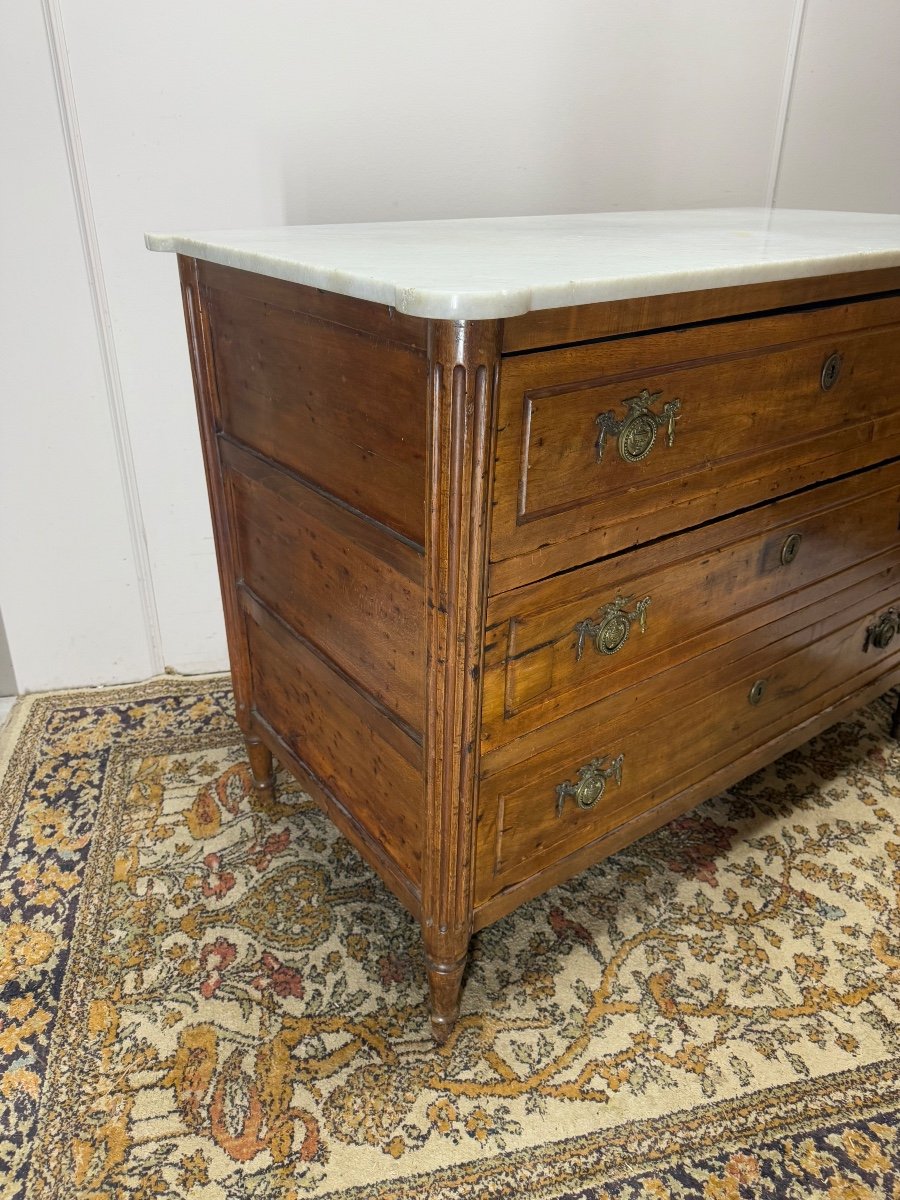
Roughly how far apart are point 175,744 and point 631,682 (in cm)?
108

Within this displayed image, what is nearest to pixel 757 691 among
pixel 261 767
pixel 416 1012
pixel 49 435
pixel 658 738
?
pixel 658 738

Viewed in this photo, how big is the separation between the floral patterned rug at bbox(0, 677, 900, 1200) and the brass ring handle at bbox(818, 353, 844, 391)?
839mm

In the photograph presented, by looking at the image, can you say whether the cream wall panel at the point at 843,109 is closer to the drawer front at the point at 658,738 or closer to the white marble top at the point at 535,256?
the white marble top at the point at 535,256

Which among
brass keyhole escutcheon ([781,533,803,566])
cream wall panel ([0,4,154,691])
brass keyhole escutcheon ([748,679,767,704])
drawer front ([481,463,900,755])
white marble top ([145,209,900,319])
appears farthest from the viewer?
cream wall panel ([0,4,154,691])

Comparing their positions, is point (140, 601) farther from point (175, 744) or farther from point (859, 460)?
point (859, 460)

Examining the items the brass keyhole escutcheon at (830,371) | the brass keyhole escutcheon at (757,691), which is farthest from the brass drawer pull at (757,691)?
the brass keyhole escutcheon at (830,371)

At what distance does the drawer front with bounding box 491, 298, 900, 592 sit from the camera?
35.3 inches

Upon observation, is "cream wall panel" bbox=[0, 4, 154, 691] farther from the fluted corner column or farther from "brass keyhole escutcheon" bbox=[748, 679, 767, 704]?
"brass keyhole escutcheon" bbox=[748, 679, 767, 704]

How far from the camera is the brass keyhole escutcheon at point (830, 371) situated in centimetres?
119

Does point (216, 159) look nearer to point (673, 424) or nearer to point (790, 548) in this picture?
point (673, 424)

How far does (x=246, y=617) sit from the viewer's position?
151cm

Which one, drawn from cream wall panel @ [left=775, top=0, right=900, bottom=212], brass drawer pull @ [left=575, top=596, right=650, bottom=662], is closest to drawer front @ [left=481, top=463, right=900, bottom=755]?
brass drawer pull @ [left=575, top=596, right=650, bottom=662]

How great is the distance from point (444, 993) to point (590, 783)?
0.34 metres

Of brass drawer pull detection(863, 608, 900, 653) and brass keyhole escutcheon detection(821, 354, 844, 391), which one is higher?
brass keyhole escutcheon detection(821, 354, 844, 391)
